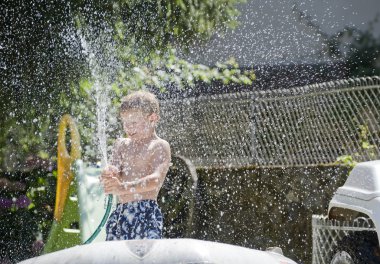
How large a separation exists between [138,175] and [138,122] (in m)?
0.31

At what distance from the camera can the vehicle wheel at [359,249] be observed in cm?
421

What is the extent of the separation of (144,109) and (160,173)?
0.37 metres

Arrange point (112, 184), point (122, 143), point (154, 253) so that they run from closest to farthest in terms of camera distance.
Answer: point (154, 253)
point (112, 184)
point (122, 143)

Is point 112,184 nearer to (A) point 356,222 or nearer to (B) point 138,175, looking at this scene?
(B) point 138,175

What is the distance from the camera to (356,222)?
4.47 meters

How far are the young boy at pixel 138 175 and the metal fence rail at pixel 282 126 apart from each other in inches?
149

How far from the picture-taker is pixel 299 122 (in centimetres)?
829

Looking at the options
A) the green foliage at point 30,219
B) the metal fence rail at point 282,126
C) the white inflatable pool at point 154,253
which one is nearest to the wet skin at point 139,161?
the white inflatable pool at point 154,253

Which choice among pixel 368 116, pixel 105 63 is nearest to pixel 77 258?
pixel 368 116

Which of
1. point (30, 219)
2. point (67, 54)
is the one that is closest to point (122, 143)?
point (30, 219)


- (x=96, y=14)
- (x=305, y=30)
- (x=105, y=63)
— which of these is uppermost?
(x=96, y=14)

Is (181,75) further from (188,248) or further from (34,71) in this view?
(188,248)

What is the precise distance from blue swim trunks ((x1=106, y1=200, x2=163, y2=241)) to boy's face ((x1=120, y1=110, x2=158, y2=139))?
416 mm

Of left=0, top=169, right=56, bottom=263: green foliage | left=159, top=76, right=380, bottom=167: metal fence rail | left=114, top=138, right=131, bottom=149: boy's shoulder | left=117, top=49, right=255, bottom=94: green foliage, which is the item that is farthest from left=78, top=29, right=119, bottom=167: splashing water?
left=114, top=138, right=131, bottom=149: boy's shoulder
